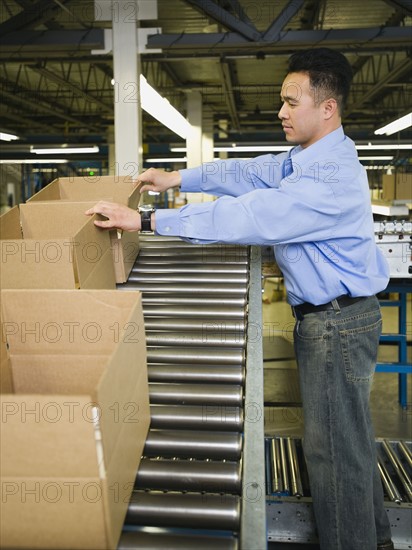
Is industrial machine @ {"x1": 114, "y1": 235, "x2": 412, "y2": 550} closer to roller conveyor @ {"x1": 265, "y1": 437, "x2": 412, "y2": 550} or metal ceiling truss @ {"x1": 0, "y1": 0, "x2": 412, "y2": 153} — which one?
roller conveyor @ {"x1": 265, "y1": 437, "x2": 412, "y2": 550}

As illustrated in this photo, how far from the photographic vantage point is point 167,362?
1.98 m

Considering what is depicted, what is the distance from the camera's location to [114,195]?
2664 millimetres

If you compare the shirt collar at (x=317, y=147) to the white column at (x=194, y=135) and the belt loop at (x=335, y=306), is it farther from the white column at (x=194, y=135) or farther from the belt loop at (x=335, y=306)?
the white column at (x=194, y=135)

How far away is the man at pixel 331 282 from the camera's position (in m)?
2.11

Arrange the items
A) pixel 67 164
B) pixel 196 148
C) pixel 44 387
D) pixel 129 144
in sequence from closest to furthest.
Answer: pixel 44 387 < pixel 129 144 < pixel 196 148 < pixel 67 164

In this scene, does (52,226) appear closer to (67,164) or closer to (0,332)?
(0,332)

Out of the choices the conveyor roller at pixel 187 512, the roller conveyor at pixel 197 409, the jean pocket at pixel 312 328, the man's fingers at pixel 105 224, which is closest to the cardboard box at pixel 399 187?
the roller conveyor at pixel 197 409

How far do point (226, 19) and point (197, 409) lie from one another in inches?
164

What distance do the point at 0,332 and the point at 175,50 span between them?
424cm

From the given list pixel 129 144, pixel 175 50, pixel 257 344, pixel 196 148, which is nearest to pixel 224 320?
pixel 257 344

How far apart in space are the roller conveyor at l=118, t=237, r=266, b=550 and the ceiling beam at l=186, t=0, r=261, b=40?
2.87 meters

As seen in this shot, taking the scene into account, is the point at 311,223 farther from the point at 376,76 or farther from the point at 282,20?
the point at 376,76

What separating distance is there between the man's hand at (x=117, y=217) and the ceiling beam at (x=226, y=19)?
3207 millimetres

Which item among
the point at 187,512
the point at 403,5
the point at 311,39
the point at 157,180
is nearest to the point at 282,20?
the point at 311,39
